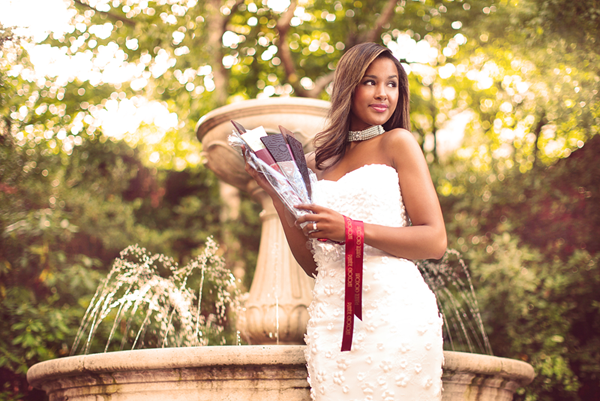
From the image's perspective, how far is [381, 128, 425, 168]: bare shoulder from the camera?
2.13 metres

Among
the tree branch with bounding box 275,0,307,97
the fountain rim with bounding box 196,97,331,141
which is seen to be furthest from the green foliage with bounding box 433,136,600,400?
the fountain rim with bounding box 196,97,331,141

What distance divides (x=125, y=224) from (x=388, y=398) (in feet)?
30.7

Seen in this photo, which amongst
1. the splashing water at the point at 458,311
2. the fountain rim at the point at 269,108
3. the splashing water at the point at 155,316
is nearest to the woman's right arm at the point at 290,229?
the fountain rim at the point at 269,108

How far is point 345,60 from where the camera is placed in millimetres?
2385

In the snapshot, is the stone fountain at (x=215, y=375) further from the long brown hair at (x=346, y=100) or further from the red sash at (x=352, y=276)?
the long brown hair at (x=346, y=100)

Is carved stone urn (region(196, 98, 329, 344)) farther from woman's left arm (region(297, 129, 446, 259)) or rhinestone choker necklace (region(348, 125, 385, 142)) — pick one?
woman's left arm (region(297, 129, 446, 259))

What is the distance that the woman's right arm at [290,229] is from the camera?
2148 millimetres

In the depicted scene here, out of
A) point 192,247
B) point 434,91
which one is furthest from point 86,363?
point 434,91

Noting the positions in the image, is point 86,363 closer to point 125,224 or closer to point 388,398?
point 388,398

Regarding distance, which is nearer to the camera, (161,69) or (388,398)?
(388,398)

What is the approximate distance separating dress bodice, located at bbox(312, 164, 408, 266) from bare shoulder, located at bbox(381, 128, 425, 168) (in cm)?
6

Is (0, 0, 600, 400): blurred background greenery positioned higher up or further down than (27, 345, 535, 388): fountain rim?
higher up

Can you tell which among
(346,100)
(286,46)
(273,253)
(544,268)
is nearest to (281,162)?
(346,100)

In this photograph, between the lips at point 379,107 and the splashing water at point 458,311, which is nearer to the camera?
the lips at point 379,107
